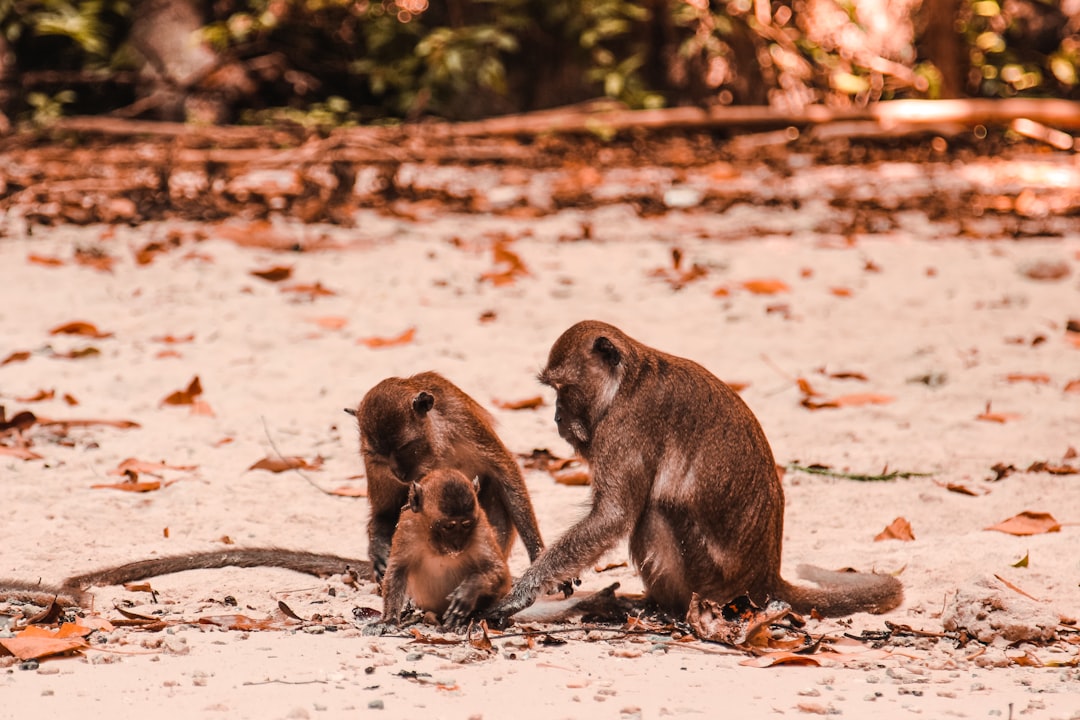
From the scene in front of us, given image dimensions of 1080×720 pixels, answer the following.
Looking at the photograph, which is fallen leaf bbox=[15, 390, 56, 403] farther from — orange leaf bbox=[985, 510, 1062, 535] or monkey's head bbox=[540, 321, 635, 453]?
orange leaf bbox=[985, 510, 1062, 535]

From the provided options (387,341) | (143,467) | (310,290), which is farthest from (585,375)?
(310,290)

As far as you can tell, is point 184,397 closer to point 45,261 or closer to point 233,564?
point 233,564

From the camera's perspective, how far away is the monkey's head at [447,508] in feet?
13.8

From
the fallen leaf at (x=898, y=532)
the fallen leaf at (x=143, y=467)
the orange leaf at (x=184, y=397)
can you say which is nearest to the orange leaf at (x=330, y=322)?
the orange leaf at (x=184, y=397)

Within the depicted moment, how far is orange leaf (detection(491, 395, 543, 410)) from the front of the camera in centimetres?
693

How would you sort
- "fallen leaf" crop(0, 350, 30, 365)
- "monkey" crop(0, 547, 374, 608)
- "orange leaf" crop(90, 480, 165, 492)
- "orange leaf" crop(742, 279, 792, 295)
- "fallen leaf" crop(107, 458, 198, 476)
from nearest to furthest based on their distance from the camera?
"monkey" crop(0, 547, 374, 608) < "orange leaf" crop(90, 480, 165, 492) < "fallen leaf" crop(107, 458, 198, 476) < "fallen leaf" crop(0, 350, 30, 365) < "orange leaf" crop(742, 279, 792, 295)

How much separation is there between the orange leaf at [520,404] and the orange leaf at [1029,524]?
8.38 ft

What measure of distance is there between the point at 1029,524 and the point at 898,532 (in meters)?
0.51

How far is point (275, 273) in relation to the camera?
9109mm

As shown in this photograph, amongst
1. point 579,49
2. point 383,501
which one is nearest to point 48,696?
point 383,501

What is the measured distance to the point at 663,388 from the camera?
4.39 m

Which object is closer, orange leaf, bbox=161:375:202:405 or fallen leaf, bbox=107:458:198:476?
fallen leaf, bbox=107:458:198:476

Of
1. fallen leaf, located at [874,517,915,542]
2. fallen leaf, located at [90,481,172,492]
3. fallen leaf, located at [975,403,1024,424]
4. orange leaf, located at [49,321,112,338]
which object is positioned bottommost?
fallen leaf, located at [90,481,172,492]

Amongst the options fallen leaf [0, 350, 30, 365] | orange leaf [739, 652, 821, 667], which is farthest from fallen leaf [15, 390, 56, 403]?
orange leaf [739, 652, 821, 667]
